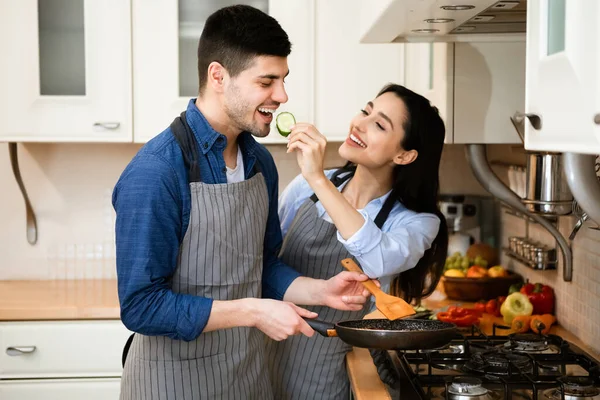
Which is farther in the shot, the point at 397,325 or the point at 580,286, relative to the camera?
the point at 580,286

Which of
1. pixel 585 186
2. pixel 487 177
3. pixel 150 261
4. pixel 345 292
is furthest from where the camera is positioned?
pixel 487 177

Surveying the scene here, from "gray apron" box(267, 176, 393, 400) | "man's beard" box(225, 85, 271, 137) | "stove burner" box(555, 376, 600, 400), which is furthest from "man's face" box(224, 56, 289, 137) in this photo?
"stove burner" box(555, 376, 600, 400)

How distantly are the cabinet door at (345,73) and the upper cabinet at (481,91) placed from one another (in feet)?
1.74

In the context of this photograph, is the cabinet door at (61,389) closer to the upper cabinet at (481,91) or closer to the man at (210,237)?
the man at (210,237)

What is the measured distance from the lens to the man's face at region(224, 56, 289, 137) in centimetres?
171

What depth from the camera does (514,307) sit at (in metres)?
2.52

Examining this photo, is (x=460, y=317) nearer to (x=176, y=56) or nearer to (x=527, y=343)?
(x=527, y=343)

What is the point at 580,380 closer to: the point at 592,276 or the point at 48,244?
the point at 592,276

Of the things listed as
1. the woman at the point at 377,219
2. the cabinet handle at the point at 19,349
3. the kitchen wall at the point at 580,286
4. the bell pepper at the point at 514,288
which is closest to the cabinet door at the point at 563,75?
the woman at the point at 377,219

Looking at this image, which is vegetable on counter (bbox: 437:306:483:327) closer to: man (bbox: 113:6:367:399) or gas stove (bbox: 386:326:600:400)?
gas stove (bbox: 386:326:600:400)

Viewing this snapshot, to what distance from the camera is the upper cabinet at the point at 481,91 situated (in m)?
2.39

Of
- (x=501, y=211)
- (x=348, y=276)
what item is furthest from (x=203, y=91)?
(x=501, y=211)

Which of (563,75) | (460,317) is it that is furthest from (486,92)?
(563,75)

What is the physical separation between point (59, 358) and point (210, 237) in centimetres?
133
